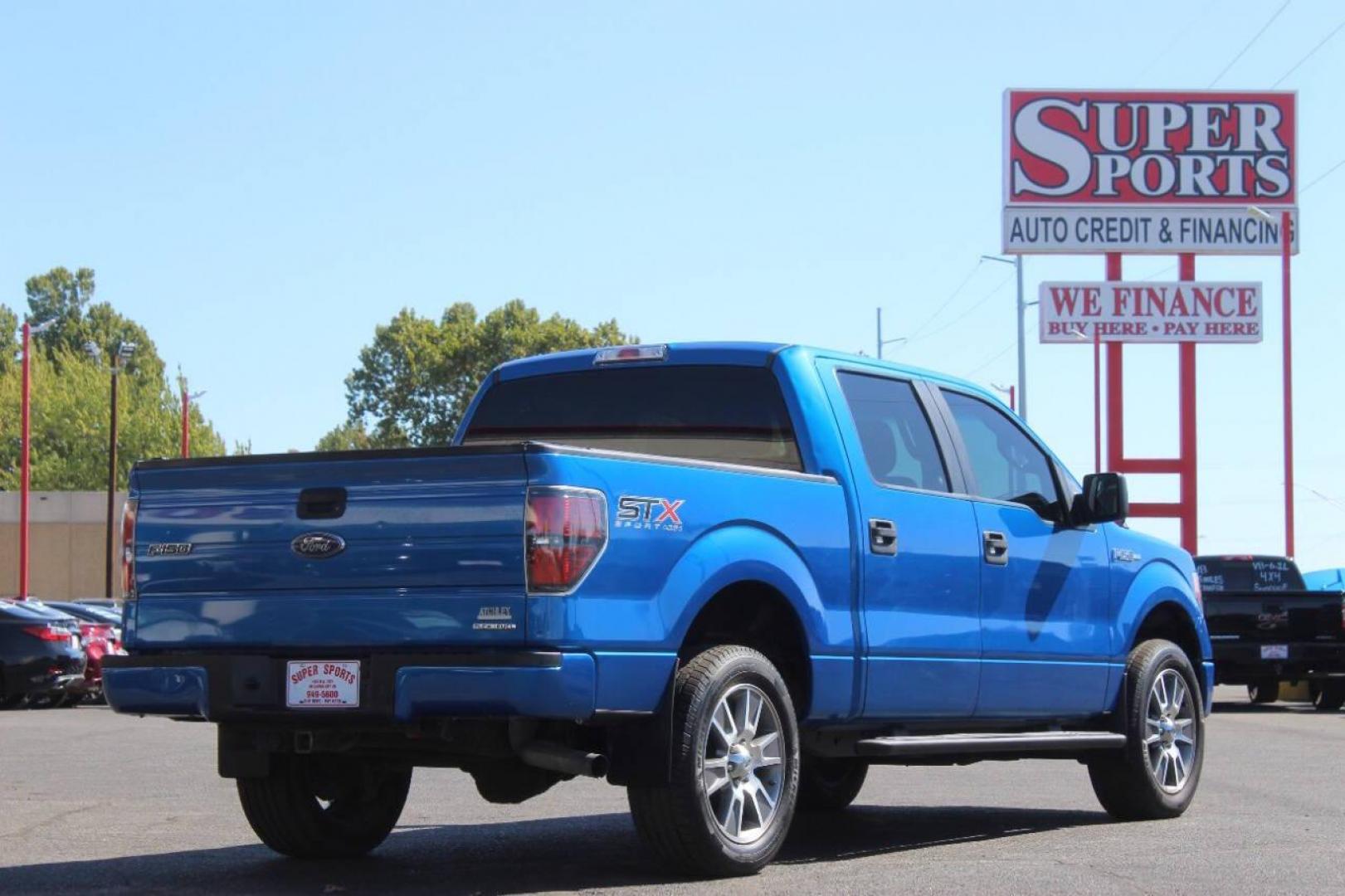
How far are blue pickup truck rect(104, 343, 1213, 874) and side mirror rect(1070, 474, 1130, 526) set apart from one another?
0.6 inches

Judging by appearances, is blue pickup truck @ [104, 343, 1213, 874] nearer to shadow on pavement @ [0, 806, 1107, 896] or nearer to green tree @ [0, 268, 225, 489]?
shadow on pavement @ [0, 806, 1107, 896]

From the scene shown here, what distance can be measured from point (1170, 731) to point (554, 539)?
4.86m

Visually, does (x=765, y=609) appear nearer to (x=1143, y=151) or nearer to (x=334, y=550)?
(x=334, y=550)

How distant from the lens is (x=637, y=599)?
7391 millimetres

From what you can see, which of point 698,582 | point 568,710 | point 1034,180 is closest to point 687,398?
point 698,582

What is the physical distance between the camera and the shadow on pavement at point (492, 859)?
7.83 meters

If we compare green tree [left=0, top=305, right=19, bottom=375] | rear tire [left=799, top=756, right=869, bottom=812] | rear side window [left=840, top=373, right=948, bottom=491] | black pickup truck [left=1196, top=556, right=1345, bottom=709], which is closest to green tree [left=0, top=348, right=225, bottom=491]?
green tree [left=0, top=305, right=19, bottom=375]

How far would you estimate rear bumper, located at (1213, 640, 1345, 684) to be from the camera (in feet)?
77.0

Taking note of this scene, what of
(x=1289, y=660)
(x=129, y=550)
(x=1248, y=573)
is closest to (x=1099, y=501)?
(x=129, y=550)

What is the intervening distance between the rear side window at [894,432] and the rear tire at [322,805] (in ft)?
7.79

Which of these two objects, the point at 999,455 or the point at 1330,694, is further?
the point at 1330,694

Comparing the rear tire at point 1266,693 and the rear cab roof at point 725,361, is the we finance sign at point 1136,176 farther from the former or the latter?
the rear cab roof at point 725,361

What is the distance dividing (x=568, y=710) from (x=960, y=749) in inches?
107

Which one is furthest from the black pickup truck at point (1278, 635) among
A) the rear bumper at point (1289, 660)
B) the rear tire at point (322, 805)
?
the rear tire at point (322, 805)
